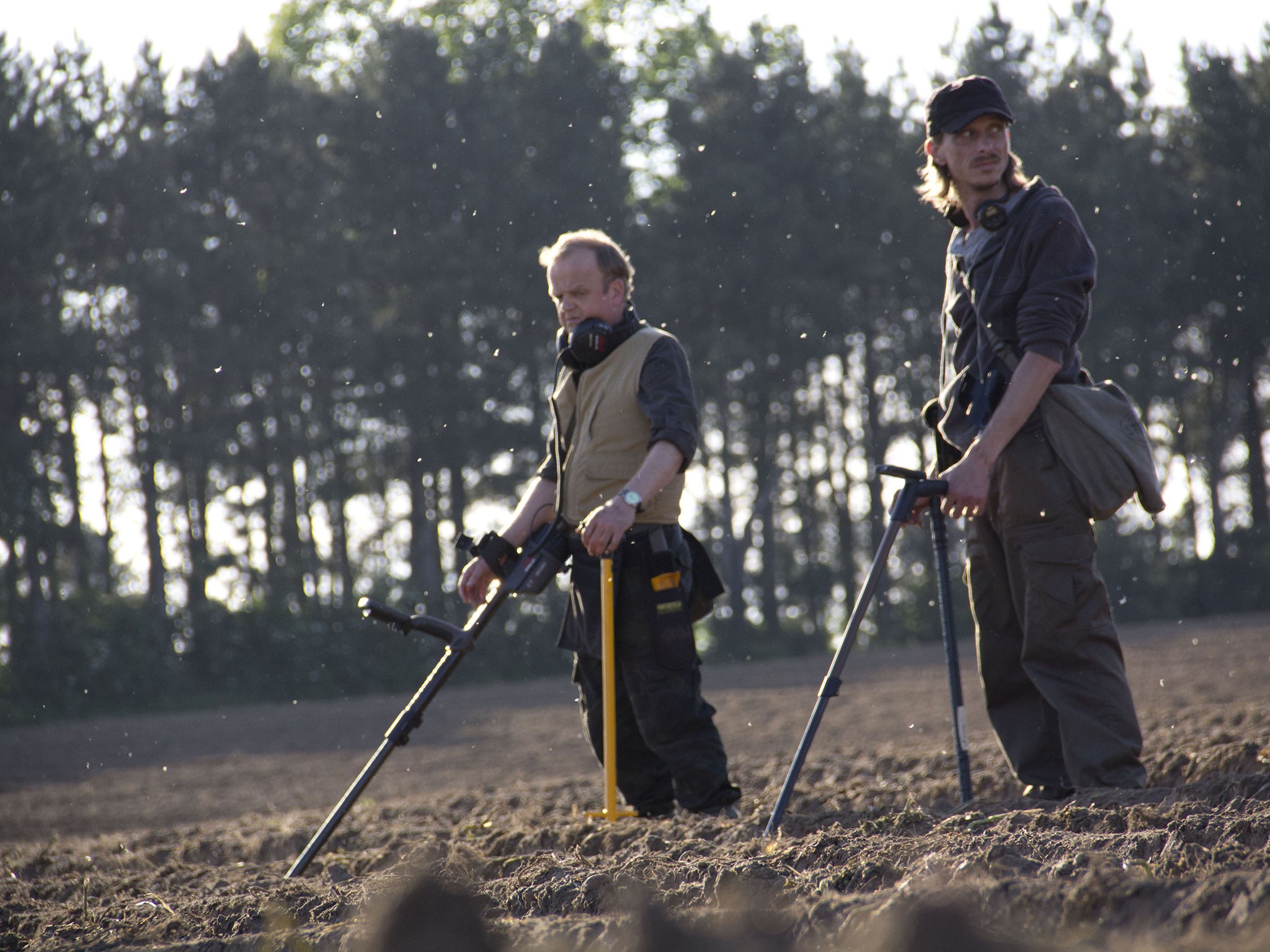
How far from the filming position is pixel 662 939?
6.50 feet

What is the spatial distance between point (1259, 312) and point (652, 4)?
1757cm

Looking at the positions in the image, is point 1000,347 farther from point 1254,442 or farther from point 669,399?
point 1254,442

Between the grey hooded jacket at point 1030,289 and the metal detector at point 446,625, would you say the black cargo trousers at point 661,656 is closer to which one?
the metal detector at point 446,625

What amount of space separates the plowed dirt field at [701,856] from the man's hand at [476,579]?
0.89 m

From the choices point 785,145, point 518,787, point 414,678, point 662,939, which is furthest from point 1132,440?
point 785,145

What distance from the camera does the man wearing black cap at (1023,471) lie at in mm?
4004

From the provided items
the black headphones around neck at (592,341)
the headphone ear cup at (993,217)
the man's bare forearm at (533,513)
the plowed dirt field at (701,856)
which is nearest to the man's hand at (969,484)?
the headphone ear cup at (993,217)

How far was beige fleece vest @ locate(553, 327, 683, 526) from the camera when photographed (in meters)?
4.75

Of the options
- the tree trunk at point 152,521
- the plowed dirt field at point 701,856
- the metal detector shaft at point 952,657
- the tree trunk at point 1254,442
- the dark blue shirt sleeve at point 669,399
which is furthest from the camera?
the tree trunk at point 1254,442

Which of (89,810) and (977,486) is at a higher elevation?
(977,486)

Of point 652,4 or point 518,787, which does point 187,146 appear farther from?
point 518,787

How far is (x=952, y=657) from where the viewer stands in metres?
4.19

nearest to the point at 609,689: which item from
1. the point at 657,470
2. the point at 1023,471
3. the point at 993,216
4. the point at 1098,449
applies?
the point at 657,470

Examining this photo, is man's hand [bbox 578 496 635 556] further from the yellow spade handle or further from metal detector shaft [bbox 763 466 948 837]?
metal detector shaft [bbox 763 466 948 837]
